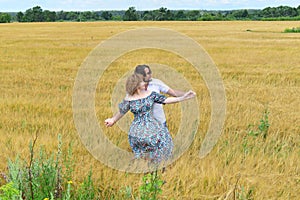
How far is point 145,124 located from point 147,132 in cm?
8

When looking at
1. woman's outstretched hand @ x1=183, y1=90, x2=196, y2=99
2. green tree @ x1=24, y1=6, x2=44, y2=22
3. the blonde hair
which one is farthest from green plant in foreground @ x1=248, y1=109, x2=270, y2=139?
green tree @ x1=24, y1=6, x2=44, y2=22

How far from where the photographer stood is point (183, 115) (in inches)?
215

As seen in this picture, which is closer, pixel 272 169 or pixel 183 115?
pixel 272 169

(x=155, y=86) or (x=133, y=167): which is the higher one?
(x=155, y=86)

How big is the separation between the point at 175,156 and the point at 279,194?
1.24 metres

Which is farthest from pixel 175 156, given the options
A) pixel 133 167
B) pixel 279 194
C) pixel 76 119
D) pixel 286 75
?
pixel 286 75

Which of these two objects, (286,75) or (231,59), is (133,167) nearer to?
(286,75)

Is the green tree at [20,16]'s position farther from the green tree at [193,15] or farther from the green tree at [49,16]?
the green tree at [193,15]

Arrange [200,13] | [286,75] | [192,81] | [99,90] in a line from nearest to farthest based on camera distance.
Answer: [99,90] → [192,81] → [286,75] → [200,13]

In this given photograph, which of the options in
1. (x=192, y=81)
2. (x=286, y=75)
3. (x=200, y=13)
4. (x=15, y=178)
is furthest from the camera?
(x=200, y=13)

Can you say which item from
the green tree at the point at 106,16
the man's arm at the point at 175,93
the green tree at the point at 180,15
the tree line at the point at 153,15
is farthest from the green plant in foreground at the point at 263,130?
the green tree at the point at 106,16

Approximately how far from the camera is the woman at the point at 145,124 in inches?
153

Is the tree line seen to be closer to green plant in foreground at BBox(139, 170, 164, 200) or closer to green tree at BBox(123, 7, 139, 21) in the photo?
green tree at BBox(123, 7, 139, 21)

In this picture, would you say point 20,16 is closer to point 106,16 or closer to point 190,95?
point 106,16
